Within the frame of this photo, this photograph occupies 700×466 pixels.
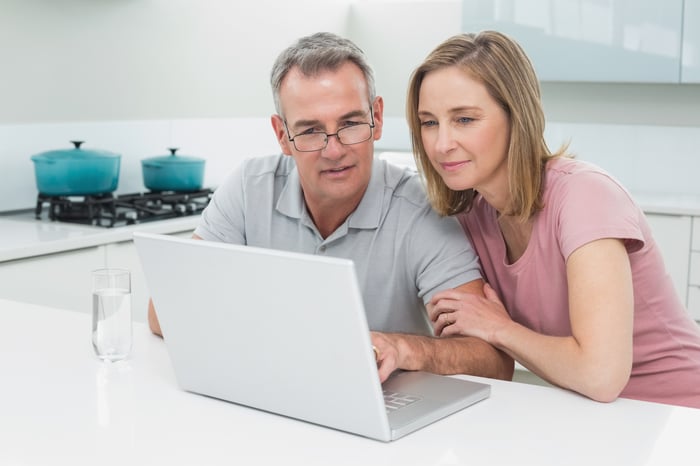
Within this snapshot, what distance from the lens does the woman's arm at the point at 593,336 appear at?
153 centimetres

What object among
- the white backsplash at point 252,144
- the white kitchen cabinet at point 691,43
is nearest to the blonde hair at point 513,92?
the white backsplash at point 252,144

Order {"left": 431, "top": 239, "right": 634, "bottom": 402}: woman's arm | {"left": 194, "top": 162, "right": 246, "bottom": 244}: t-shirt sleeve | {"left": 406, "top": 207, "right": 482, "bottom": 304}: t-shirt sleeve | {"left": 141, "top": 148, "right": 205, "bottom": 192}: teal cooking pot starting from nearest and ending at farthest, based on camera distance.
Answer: {"left": 431, "top": 239, "right": 634, "bottom": 402}: woman's arm → {"left": 406, "top": 207, "right": 482, "bottom": 304}: t-shirt sleeve → {"left": 194, "top": 162, "right": 246, "bottom": 244}: t-shirt sleeve → {"left": 141, "top": 148, "right": 205, "bottom": 192}: teal cooking pot

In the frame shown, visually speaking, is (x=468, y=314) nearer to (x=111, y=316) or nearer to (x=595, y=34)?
(x=111, y=316)

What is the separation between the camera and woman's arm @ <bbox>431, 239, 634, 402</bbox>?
153cm

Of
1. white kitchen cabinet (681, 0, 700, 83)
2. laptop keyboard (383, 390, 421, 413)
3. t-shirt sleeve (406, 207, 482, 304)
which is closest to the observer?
laptop keyboard (383, 390, 421, 413)

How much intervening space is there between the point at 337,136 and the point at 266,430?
771mm

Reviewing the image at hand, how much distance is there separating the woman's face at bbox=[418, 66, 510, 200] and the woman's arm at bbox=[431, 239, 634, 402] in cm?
28

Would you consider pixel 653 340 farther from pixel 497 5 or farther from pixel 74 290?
pixel 497 5

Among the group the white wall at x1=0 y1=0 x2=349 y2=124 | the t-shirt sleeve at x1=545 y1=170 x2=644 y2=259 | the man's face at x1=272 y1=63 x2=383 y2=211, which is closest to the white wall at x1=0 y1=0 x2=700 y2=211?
the white wall at x1=0 y1=0 x2=349 y2=124

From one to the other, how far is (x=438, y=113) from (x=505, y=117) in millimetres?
130

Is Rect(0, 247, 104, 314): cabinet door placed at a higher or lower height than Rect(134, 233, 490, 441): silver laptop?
lower

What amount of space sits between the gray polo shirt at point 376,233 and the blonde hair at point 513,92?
0.63 ft

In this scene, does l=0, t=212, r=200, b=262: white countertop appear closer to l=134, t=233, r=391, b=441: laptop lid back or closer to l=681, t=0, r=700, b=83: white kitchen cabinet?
l=134, t=233, r=391, b=441: laptop lid back

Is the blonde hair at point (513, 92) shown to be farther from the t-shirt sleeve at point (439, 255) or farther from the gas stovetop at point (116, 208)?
the gas stovetop at point (116, 208)
